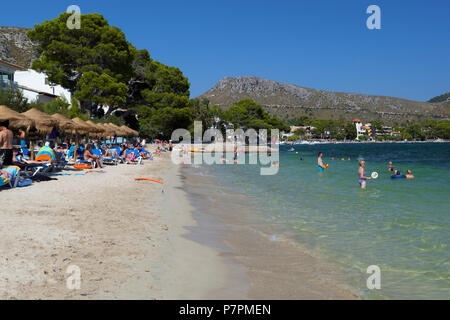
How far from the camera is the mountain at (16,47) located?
261ft

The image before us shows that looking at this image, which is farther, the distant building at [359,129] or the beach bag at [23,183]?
the distant building at [359,129]

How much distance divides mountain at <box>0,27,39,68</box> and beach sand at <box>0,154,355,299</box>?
270 feet

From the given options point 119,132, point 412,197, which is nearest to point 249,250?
point 412,197

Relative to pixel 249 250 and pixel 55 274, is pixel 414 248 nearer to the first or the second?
pixel 249 250

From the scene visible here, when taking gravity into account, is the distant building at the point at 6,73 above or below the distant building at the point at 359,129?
below

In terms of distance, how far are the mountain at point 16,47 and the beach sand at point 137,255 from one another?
270 ft

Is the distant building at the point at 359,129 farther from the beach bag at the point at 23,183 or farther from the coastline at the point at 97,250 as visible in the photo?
the coastline at the point at 97,250

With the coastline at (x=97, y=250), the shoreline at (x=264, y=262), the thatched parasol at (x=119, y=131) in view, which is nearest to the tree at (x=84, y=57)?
the thatched parasol at (x=119, y=131)

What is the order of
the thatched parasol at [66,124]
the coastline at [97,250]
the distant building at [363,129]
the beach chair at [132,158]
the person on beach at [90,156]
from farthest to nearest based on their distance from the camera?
the distant building at [363,129] → the beach chair at [132,158] → the person on beach at [90,156] → the thatched parasol at [66,124] → the coastline at [97,250]

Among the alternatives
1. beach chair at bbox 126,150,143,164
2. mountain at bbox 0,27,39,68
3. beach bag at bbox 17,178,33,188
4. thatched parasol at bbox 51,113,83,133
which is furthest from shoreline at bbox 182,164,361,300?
mountain at bbox 0,27,39,68

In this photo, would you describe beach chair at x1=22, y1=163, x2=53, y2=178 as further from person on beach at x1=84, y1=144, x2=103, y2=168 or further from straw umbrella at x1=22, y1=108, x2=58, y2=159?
person on beach at x1=84, y1=144, x2=103, y2=168
